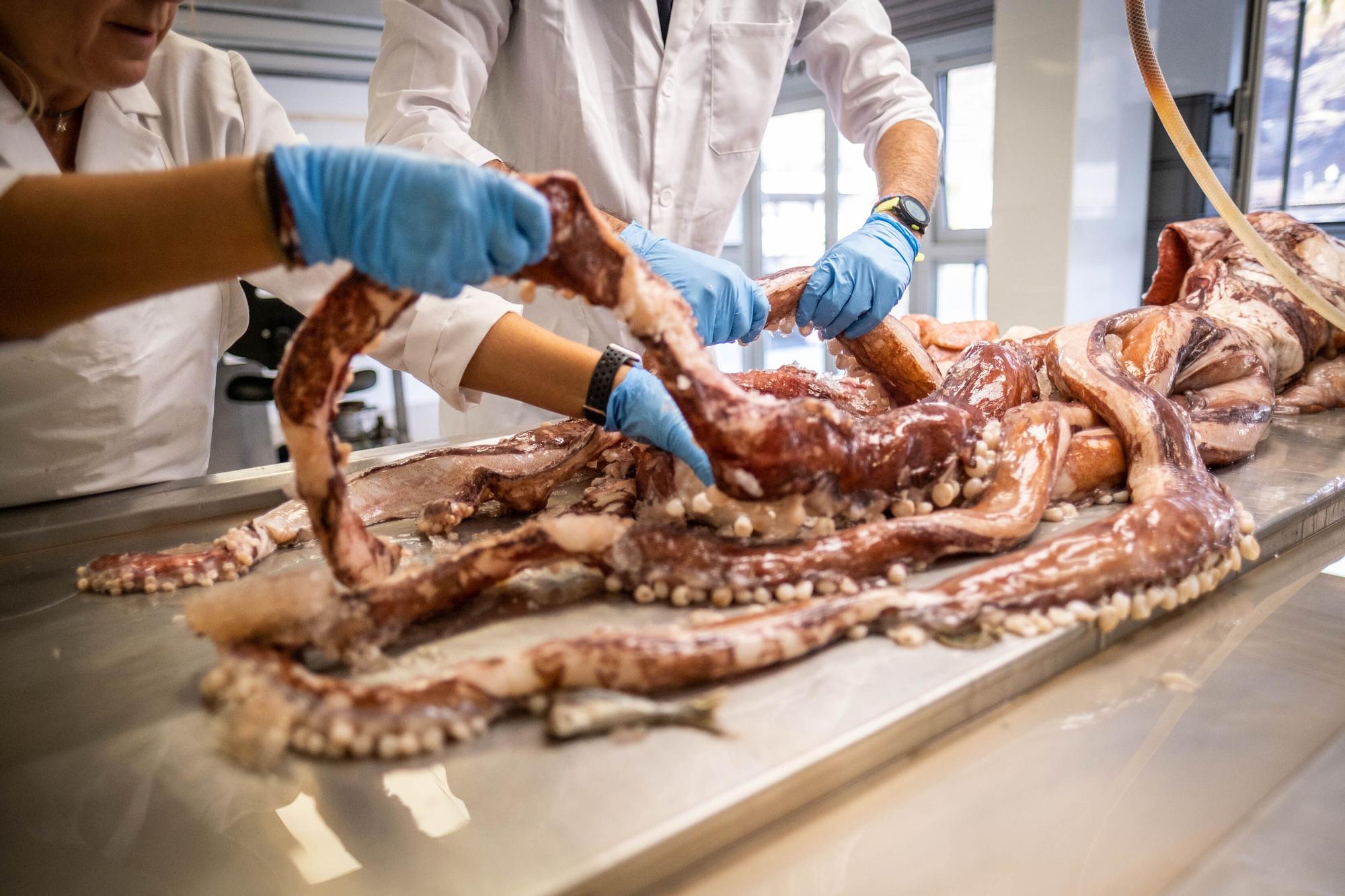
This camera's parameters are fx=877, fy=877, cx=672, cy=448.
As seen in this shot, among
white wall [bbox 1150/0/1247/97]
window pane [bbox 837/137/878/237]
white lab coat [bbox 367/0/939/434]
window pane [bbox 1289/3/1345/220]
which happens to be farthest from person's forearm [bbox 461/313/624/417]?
window pane [bbox 837/137/878/237]

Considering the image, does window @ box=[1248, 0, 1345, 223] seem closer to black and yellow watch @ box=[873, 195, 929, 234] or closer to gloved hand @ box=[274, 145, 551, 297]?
black and yellow watch @ box=[873, 195, 929, 234]

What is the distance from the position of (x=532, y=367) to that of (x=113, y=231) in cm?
105

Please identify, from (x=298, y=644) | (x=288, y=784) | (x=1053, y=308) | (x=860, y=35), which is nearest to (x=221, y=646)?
(x=298, y=644)

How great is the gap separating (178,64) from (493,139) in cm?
99

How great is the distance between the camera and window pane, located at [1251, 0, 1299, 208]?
15.7 ft

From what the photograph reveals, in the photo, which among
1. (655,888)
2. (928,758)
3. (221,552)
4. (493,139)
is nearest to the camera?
(655,888)

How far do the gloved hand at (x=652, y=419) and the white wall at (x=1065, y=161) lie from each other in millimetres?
3703

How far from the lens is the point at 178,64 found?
84.6 inches

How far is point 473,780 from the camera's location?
0.98 meters

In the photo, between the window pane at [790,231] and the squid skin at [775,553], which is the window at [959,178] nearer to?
the window pane at [790,231]

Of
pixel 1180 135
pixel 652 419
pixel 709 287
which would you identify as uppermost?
pixel 1180 135

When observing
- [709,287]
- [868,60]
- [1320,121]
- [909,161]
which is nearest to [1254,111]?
[1320,121]

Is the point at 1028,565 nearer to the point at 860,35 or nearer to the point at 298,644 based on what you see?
the point at 298,644

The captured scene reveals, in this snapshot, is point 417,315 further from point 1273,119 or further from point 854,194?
point 854,194
